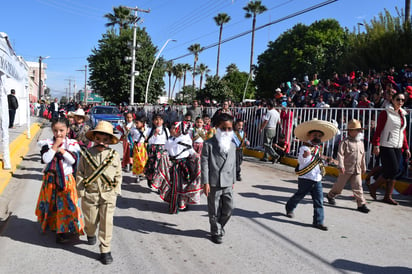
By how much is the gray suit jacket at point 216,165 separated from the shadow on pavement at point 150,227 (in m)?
0.80

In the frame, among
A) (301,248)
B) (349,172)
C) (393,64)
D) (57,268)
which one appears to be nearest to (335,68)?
(393,64)

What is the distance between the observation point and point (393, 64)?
19141 millimetres

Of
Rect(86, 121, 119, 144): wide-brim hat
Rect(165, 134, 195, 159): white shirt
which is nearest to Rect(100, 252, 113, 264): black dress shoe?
Rect(86, 121, 119, 144): wide-brim hat

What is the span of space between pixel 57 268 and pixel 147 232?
1373mm

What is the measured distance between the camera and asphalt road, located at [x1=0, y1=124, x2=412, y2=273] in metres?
3.80

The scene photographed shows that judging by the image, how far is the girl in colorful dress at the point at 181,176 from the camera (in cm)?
580

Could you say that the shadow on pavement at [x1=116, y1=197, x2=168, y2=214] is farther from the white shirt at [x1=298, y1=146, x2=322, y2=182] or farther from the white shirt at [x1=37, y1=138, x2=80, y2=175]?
the white shirt at [x1=298, y1=146, x2=322, y2=182]

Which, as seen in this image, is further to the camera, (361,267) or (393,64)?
(393,64)

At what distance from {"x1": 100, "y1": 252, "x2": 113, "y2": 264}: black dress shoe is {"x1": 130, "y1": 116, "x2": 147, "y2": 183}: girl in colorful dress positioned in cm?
412

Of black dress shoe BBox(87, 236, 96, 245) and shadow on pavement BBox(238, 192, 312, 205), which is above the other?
shadow on pavement BBox(238, 192, 312, 205)

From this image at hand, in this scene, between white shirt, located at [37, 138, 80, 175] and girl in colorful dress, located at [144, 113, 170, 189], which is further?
girl in colorful dress, located at [144, 113, 170, 189]

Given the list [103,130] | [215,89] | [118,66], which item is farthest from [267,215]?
[118,66]

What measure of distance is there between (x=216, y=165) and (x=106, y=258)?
1.63m

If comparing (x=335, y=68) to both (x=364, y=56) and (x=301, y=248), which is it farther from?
(x=301, y=248)
